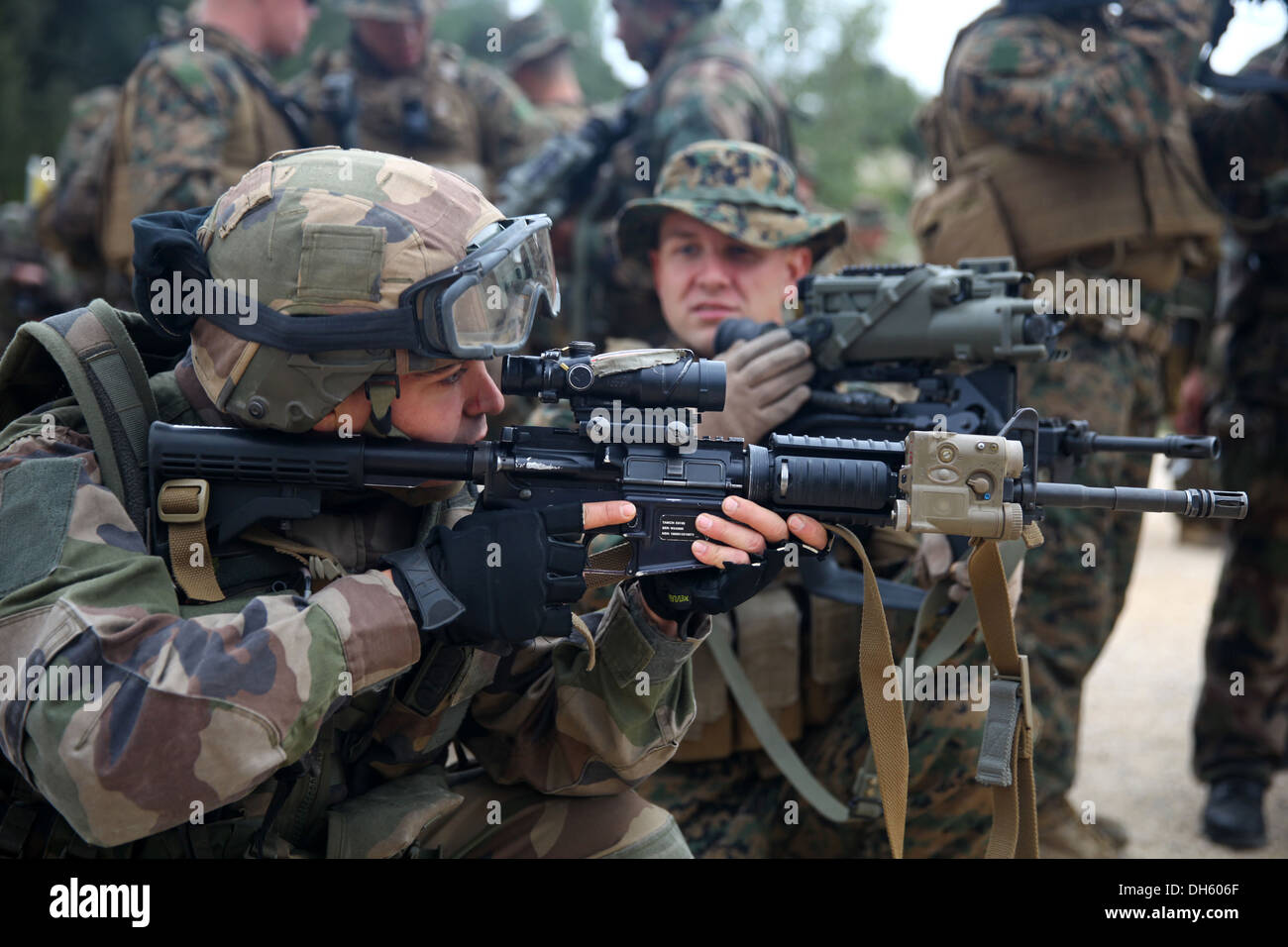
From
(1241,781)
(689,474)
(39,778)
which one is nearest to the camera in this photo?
(39,778)

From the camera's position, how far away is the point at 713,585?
2.53 meters

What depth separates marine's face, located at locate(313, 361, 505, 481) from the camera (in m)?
2.44

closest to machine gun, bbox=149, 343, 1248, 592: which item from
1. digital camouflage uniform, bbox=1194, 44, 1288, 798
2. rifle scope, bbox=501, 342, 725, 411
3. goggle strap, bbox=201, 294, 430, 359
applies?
rifle scope, bbox=501, 342, 725, 411

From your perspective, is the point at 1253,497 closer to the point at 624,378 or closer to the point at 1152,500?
the point at 1152,500

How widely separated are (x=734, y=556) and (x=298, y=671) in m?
0.87

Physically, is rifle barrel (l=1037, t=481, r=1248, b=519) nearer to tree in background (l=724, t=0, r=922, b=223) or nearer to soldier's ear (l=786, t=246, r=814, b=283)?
soldier's ear (l=786, t=246, r=814, b=283)

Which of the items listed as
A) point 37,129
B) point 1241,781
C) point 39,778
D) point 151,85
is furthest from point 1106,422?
point 37,129

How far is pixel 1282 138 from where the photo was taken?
4.91 meters

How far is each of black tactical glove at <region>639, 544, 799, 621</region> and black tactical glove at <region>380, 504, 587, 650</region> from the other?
250mm

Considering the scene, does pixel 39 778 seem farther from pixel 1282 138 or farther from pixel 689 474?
pixel 1282 138

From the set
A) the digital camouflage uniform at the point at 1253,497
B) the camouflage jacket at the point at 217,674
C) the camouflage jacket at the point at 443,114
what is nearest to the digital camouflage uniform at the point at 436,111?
the camouflage jacket at the point at 443,114

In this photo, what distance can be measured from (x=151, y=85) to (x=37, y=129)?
409 inches

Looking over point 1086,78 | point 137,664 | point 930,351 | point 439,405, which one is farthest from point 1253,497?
point 137,664

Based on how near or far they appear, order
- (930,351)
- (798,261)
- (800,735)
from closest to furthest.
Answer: (930,351) → (800,735) → (798,261)
